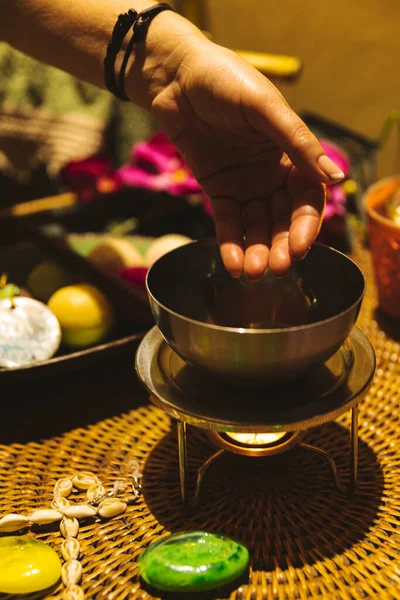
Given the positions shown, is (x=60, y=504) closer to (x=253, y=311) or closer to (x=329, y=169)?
(x=253, y=311)

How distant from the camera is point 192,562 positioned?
20.1 inches

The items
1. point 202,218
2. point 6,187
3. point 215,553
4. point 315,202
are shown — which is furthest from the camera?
point 6,187

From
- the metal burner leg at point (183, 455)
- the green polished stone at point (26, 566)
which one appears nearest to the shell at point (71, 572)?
the green polished stone at point (26, 566)

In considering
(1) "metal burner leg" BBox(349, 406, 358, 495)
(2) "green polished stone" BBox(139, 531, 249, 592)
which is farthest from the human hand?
(2) "green polished stone" BBox(139, 531, 249, 592)

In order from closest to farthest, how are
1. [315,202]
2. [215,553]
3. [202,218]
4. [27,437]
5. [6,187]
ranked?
[215,553] < [315,202] < [27,437] < [202,218] < [6,187]

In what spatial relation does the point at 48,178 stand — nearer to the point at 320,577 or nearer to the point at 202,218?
the point at 202,218

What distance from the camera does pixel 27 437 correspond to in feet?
2.46

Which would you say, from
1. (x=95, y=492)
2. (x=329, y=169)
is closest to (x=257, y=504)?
(x=95, y=492)

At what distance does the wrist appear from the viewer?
2.37 feet

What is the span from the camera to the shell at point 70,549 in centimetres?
56

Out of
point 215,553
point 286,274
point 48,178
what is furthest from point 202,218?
point 215,553

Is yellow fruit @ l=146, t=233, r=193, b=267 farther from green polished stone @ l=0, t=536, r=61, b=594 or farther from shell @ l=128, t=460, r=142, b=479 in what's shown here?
green polished stone @ l=0, t=536, r=61, b=594

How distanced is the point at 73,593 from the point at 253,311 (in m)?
0.33

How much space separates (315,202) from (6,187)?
922 mm
